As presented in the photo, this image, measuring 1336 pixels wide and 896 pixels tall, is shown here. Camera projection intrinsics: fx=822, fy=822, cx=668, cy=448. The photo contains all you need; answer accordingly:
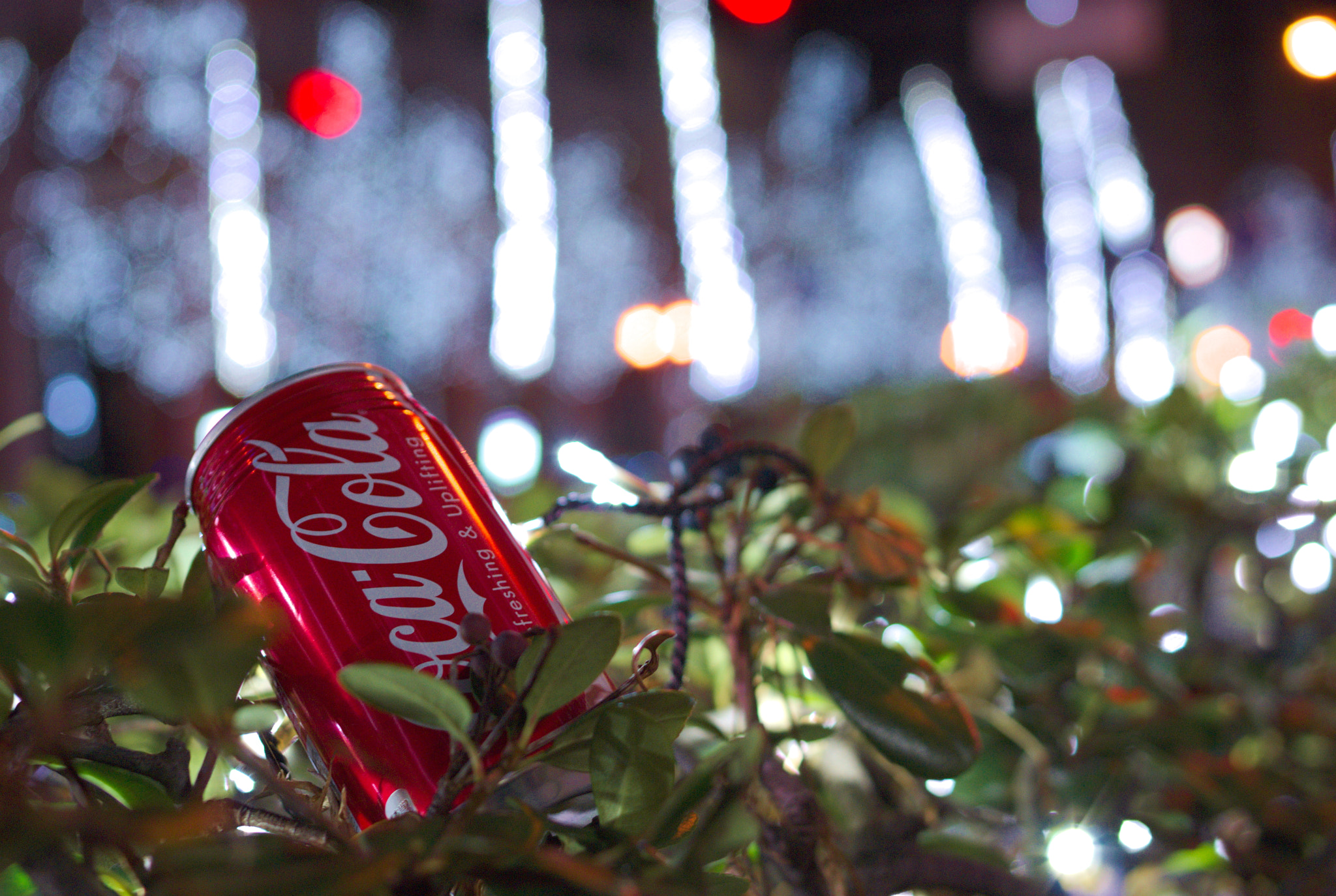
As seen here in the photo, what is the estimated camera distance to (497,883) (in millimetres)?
178

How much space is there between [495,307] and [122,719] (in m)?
4.32

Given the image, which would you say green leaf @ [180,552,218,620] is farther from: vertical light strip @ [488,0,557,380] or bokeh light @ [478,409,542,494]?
vertical light strip @ [488,0,557,380]

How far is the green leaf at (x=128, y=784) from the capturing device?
239 mm

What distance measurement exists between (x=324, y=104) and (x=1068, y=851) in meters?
4.57

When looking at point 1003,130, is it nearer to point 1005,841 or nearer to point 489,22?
point 489,22

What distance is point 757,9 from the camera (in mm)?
5766

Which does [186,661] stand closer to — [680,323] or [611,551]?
[611,551]

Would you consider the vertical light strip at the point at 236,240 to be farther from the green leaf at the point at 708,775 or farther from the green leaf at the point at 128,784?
the green leaf at the point at 708,775

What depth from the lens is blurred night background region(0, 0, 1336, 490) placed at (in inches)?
128

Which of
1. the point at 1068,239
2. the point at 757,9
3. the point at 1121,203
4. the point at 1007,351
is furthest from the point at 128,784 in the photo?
the point at 1121,203

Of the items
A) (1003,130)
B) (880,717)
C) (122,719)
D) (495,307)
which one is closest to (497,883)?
(880,717)

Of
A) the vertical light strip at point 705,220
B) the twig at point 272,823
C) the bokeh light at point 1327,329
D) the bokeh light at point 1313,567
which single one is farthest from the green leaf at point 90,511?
the vertical light strip at point 705,220

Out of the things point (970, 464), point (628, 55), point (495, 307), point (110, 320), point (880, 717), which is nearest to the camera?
point (880, 717)

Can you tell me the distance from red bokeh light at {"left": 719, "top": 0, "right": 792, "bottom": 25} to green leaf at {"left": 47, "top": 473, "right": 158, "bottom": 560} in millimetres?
6270
